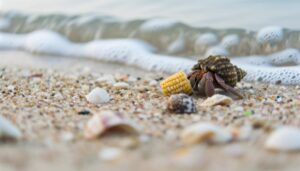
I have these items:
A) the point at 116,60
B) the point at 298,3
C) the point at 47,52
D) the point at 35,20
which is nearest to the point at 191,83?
the point at 116,60

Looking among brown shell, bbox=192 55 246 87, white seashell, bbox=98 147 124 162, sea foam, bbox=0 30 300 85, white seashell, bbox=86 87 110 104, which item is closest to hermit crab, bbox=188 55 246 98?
brown shell, bbox=192 55 246 87

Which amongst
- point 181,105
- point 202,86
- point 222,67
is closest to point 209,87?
point 202,86

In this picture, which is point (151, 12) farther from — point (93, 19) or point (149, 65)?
point (149, 65)

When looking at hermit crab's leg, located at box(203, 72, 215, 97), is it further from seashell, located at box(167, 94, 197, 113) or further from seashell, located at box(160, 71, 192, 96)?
seashell, located at box(167, 94, 197, 113)

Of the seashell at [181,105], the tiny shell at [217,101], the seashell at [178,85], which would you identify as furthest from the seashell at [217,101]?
the seashell at [178,85]

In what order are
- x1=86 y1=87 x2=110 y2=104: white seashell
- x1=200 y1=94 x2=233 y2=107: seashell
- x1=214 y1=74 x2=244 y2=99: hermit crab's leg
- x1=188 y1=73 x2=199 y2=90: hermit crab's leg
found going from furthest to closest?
x1=188 y1=73 x2=199 y2=90: hermit crab's leg
x1=214 y1=74 x2=244 y2=99: hermit crab's leg
x1=86 y1=87 x2=110 y2=104: white seashell
x1=200 y1=94 x2=233 y2=107: seashell

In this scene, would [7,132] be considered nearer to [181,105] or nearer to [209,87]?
[181,105]

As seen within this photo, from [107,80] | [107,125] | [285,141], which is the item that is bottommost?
[285,141]
